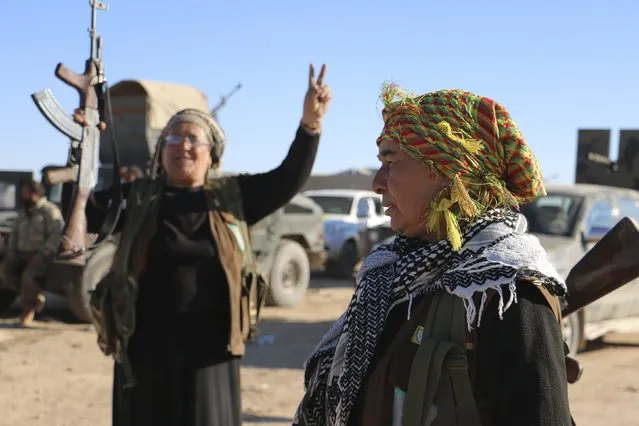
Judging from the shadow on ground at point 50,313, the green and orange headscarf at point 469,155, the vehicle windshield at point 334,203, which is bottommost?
the shadow on ground at point 50,313

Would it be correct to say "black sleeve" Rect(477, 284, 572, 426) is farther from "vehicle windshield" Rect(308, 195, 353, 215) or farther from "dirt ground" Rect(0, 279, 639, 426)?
"vehicle windshield" Rect(308, 195, 353, 215)

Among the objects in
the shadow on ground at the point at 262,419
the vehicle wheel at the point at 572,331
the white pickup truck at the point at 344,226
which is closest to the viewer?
the shadow on ground at the point at 262,419

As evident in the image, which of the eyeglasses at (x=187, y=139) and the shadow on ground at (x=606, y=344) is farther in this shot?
the shadow on ground at (x=606, y=344)

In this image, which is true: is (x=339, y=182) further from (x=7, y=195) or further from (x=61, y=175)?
(x=61, y=175)

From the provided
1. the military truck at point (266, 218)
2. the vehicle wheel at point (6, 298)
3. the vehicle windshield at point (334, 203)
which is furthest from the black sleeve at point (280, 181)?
the vehicle windshield at point (334, 203)

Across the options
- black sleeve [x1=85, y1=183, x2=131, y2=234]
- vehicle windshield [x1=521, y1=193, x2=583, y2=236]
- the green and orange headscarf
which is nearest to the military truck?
vehicle windshield [x1=521, y1=193, x2=583, y2=236]

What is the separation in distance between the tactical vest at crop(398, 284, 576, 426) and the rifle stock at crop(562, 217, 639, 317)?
54cm

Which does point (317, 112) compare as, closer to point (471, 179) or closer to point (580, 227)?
point (471, 179)

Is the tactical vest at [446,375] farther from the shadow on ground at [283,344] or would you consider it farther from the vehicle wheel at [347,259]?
the vehicle wheel at [347,259]

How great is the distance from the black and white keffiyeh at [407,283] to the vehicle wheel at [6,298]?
29.1 feet

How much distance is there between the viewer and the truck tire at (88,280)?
335 inches

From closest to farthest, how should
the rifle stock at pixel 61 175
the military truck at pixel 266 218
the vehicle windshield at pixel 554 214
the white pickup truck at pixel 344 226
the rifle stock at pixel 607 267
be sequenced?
the rifle stock at pixel 607 267
the rifle stock at pixel 61 175
the vehicle windshield at pixel 554 214
the military truck at pixel 266 218
the white pickup truck at pixel 344 226

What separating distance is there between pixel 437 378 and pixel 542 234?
6.24 metres

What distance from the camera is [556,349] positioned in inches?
58.3
